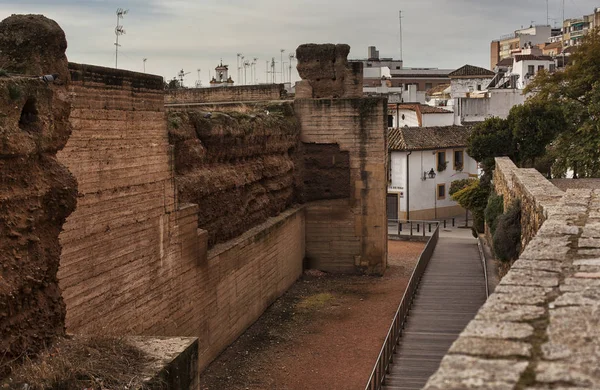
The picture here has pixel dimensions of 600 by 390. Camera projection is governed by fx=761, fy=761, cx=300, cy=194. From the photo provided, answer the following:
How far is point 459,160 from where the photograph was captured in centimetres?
3706

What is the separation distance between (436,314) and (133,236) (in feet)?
20.9

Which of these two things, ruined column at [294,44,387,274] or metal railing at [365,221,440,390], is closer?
metal railing at [365,221,440,390]

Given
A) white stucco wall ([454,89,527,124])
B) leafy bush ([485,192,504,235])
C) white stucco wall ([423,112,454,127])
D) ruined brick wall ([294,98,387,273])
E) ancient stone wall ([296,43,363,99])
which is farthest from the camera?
white stucco wall ([454,89,527,124])

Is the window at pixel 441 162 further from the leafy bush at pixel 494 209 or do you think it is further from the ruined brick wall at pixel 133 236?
the ruined brick wall at pixel 133 236

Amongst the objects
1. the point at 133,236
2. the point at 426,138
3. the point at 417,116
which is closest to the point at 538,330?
the point at 133,236

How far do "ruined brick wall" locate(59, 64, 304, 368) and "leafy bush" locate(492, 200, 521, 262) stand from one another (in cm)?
478

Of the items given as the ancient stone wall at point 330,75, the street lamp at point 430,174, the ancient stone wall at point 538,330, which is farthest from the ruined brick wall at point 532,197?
the street lamp at point 430,174

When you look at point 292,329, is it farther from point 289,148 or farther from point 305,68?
point 305,68

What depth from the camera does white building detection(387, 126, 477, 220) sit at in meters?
34.6

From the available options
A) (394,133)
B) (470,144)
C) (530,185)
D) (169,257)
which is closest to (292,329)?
(169,257)

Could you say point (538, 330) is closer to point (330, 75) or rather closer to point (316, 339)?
point (316, 339)

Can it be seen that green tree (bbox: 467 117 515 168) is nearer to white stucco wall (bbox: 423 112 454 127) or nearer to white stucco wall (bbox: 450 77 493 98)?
white stucco wall (bbox: 423 112 454 127)

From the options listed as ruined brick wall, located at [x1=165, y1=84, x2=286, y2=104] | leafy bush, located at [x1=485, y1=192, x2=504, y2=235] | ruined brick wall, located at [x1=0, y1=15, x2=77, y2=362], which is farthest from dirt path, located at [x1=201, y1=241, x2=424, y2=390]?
ruined brick wall, located at [x1=165, y1=84, x2=286, y2=104]

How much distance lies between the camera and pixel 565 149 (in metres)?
25.8
